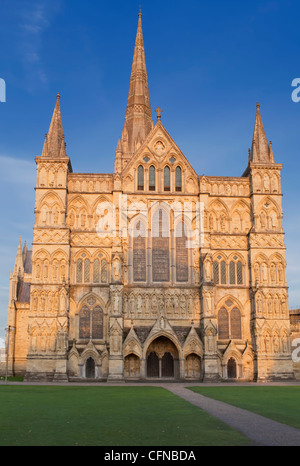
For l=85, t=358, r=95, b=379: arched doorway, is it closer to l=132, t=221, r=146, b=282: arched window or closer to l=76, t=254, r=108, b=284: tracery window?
l=76, t=254, r=108, b=284: tracery window

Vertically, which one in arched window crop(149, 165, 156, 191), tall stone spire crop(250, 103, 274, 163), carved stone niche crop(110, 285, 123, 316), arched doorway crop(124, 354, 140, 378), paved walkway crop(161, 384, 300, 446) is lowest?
paved walkway crop(161, 384, 300, 446)

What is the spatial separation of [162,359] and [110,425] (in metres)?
33.5

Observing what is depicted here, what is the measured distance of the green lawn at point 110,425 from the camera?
14058 mm

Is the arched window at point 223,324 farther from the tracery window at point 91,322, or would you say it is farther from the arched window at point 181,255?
the tracery window at point 91,322

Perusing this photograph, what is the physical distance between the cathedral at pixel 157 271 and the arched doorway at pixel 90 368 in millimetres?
91

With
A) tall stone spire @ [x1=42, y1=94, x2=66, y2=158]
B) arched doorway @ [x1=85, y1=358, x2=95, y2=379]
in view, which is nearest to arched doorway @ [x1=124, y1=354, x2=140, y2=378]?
arched doorway @ [x1=85, y1=358, x2=95, y2=379]

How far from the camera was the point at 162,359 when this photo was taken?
49719mm

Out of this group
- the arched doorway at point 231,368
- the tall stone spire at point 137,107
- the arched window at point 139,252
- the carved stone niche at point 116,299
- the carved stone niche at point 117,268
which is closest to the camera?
the carved stone niche at point 116,299

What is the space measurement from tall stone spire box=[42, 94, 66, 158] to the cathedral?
0.42 feet

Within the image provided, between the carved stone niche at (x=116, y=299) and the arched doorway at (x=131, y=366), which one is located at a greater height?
the carved stone niche at (x=116, y=299)

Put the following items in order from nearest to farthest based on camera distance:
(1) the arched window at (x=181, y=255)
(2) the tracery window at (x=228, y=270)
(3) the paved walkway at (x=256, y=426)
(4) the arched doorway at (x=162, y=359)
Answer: (3) the paved walkway at (x=256, y=426) → (4) the arched doorway at (x=162, y=359) → (1) the arched window at (x=181, y=255) → (2) the tracery window at (x=228, y=270)

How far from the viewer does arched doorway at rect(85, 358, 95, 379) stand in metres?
48.4

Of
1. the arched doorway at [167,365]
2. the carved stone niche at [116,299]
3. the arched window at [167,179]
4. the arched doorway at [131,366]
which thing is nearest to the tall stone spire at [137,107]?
the arched window at [167,179]
